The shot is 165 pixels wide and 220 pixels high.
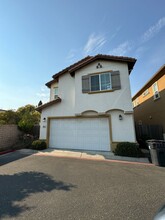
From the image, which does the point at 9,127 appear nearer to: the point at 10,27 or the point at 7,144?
the point at 7,144

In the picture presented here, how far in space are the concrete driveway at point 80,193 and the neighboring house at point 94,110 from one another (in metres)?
3.83

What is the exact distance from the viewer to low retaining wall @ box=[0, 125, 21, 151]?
9.71 metres

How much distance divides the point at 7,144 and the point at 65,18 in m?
11.3

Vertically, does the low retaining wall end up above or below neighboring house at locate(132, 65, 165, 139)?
below

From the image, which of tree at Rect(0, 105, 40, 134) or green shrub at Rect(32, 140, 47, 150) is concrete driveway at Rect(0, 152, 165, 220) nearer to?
green shrub at Rect(32, 140, 47, 150)

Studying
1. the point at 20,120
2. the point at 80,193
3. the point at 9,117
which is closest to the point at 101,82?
the point at 80,193

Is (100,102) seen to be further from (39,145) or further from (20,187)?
(20,187)

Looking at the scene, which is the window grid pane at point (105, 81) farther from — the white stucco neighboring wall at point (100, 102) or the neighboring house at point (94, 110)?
the white stucco neighboring wall at point (100, 102)

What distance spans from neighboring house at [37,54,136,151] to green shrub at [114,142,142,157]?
67 centimetres

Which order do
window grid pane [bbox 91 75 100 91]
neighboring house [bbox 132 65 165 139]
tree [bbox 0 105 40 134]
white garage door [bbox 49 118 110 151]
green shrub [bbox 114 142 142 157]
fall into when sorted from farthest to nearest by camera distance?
tree [bbox 0 105 40 134] → neighboring house [bbox 132 65 165 139] → window grid pane [bbox 91 75 100 91] → white garage door [bbox 49 118 110 151] → green shrub [bbox 114 142 142 157]

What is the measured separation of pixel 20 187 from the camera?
12.7 feet

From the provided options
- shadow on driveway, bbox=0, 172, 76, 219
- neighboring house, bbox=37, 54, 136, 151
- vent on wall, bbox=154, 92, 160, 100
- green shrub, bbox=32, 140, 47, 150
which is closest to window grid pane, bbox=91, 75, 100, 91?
neighboring house, bbox=37, 54, 136, 151

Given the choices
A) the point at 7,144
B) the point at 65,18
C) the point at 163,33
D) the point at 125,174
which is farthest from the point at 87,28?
the point at 7,144

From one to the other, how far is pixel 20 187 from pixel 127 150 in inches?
259
